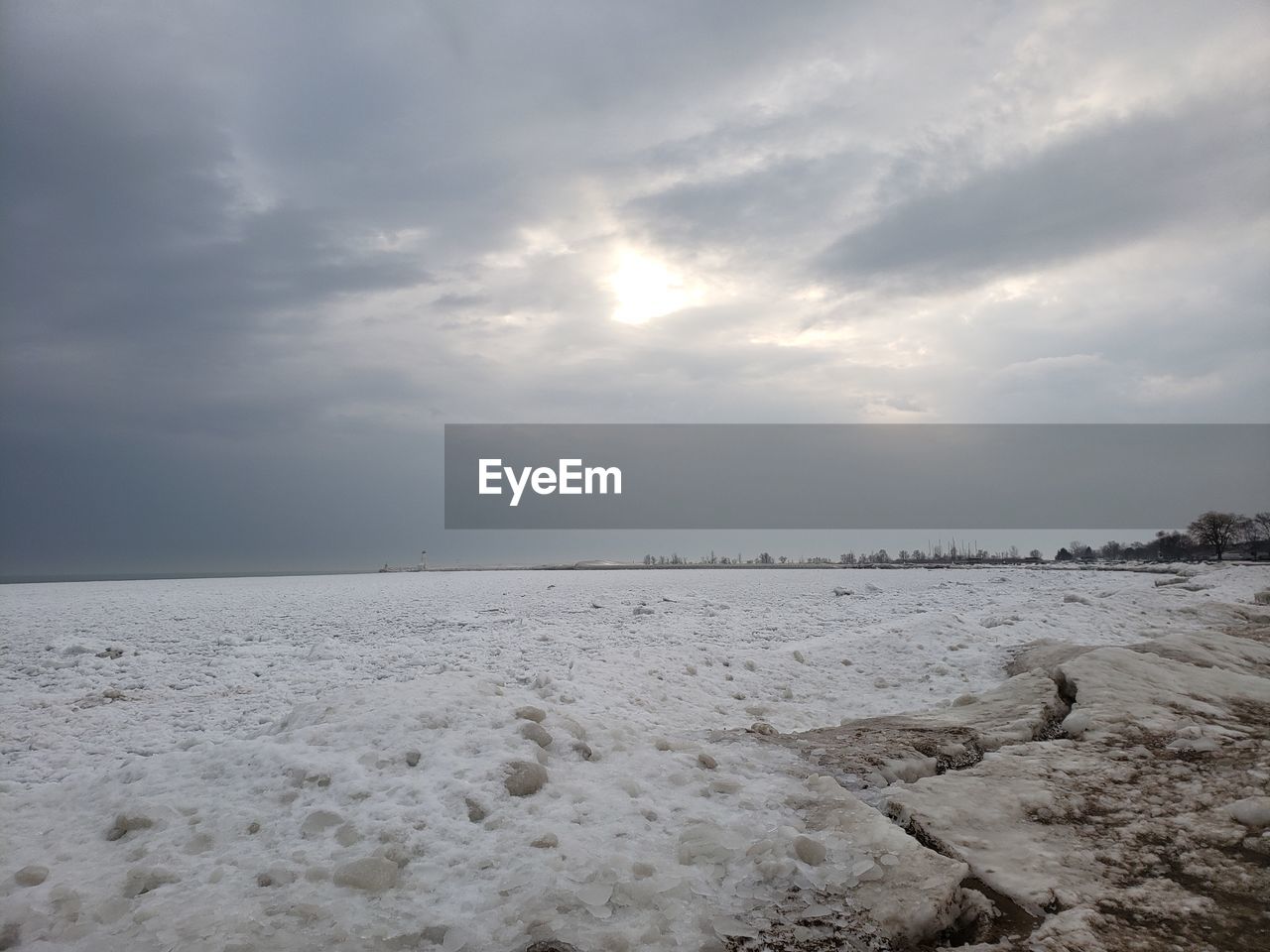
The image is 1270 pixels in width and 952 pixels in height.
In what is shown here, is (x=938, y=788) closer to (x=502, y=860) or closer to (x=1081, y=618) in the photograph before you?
(x=502, y=860)

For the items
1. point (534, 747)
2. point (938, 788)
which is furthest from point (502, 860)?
point (938, 788)

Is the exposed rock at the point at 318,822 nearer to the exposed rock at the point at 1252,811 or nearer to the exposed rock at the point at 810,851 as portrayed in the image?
the exposed rock at the point at 810,851

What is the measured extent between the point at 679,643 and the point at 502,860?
835 cm

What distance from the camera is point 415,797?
4.71 m

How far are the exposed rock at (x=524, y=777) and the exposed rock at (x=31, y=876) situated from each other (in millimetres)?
2818

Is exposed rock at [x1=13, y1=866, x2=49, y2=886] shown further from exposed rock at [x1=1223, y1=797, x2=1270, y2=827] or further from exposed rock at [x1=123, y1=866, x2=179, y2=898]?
exposed rock at [x1=1223, y1=797, x2=1270, y2=827]

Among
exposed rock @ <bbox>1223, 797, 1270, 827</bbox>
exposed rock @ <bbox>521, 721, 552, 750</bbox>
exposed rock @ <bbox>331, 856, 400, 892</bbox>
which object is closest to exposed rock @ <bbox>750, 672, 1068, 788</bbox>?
exposed rock @ <bbox>1223, 797, 1270, 827</bbox>

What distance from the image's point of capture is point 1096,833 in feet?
13.6

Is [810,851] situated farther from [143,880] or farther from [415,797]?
[143,880]

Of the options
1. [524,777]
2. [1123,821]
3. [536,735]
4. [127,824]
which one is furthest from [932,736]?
[127,824]

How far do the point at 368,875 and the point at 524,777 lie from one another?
1.35 m

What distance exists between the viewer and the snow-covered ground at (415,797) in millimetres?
3529

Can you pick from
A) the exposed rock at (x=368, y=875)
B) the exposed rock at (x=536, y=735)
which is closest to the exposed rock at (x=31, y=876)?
the exposed rock at (x=368, y=875)

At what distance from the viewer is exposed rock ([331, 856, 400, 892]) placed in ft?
12.4
